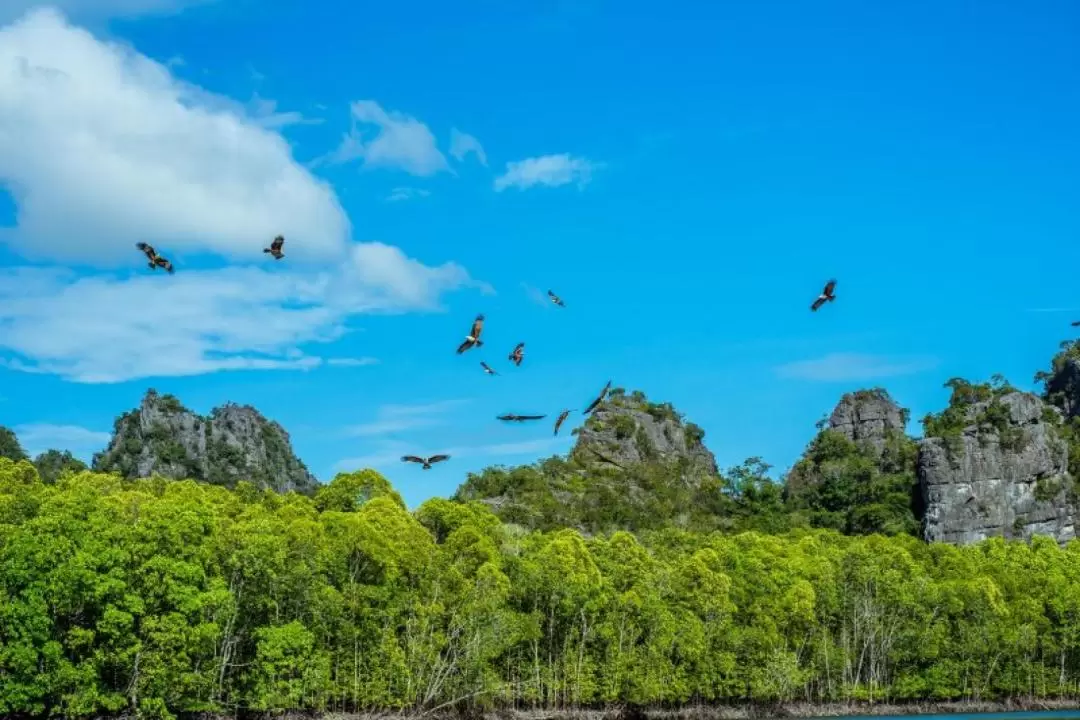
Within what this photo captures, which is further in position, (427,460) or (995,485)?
(995,485)

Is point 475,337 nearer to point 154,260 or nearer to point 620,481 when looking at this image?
point 154,260

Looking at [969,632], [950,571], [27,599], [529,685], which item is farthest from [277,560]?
[950,571]

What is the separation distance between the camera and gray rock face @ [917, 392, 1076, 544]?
397 feet

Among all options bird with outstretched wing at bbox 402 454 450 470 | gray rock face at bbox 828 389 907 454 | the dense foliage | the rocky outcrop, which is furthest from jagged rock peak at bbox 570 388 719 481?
bird with outstretched wing at bbox 402 454 450 470

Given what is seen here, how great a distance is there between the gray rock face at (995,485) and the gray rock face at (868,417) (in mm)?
45864

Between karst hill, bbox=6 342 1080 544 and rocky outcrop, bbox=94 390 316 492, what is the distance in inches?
7.8

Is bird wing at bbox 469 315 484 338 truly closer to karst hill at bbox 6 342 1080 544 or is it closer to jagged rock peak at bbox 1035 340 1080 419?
karst hill at bbox 6 342 1080 544

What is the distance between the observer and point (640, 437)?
163500mm

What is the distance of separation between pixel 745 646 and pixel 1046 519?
232ft

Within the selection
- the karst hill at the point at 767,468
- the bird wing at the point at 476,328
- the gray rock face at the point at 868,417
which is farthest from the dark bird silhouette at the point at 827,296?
the gray rock face at the point at 868,417

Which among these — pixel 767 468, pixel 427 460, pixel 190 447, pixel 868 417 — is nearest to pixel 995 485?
pixel 767 468

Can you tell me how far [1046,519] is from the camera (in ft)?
402

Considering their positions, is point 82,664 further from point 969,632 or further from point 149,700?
point 969,632

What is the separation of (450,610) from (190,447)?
10320 centimetres
